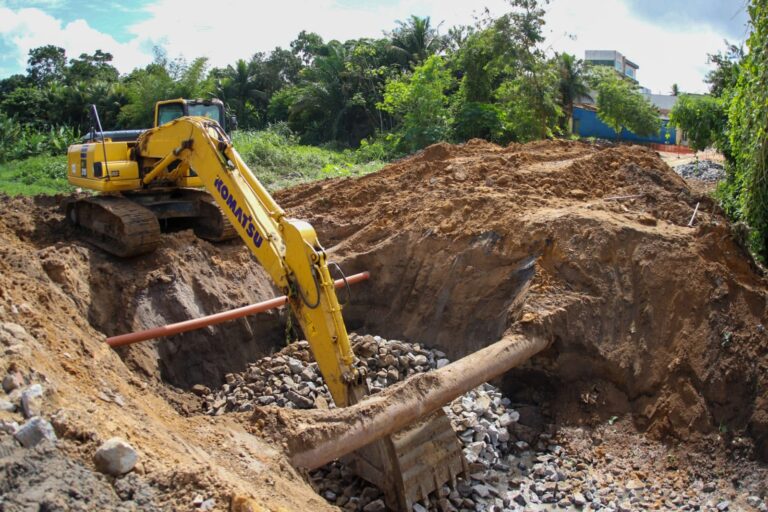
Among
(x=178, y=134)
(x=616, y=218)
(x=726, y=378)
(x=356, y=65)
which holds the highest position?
(x=356, y=65)

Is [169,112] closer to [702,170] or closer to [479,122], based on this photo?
[479,122]

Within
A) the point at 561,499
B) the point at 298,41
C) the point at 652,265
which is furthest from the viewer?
the point at 298,41

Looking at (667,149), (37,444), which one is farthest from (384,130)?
(37,444)

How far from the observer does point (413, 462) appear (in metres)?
5.70

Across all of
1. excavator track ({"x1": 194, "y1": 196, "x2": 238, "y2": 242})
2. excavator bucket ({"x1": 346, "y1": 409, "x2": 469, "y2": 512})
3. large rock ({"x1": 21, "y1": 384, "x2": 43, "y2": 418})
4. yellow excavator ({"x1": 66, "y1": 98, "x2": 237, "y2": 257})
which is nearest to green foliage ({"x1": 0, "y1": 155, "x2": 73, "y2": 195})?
yellow excavator ({"x1": 66, "y1": 98, "x2": 237, "y2": 257})

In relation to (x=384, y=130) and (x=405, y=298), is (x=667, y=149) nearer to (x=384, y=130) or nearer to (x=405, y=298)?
(x=384, y=130)

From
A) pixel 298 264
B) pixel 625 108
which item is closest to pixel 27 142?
pixel 625 108

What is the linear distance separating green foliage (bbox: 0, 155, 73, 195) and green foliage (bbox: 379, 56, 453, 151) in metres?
12.0

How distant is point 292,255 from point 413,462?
2069 millimetres

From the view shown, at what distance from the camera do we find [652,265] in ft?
24.8

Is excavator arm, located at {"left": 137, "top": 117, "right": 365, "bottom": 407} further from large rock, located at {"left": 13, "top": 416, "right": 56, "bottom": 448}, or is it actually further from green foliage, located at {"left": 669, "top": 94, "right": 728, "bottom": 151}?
green foliage, located at {"left": 669, "top": 94, "right": 728, "bottom": 151}

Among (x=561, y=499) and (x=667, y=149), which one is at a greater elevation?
(x=667, y=149)

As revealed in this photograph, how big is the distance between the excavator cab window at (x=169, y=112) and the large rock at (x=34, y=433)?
A: 7.87 m

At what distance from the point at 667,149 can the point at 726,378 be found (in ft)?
82.6
